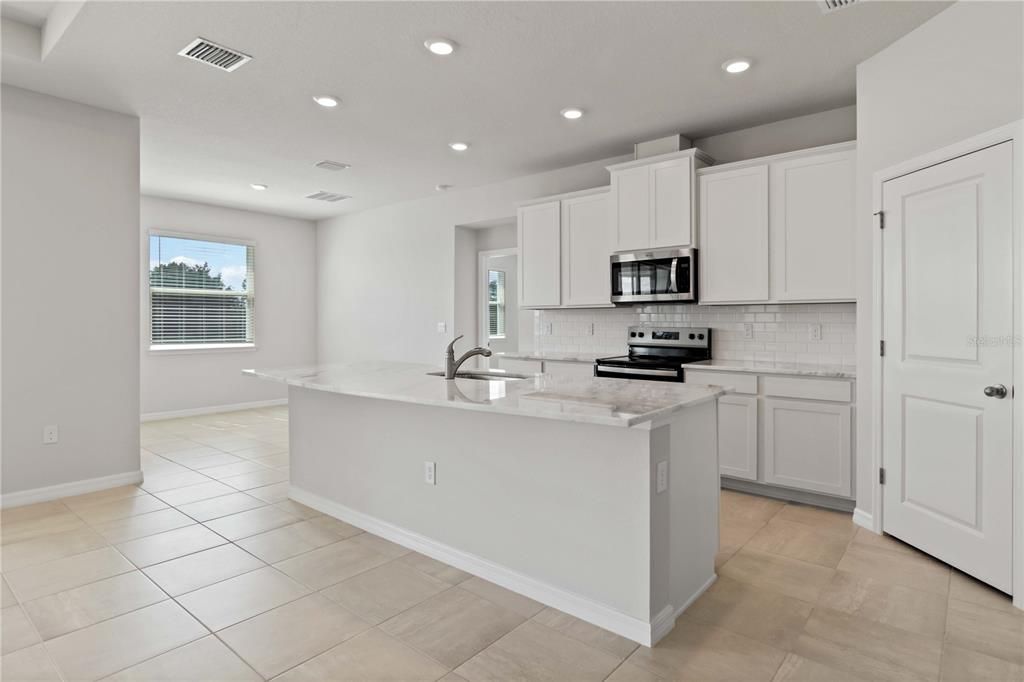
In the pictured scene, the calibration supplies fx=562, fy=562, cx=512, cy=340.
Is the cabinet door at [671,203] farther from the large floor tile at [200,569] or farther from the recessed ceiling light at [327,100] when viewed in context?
the large floor tile at [200,569]

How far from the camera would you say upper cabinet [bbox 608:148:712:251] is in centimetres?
429

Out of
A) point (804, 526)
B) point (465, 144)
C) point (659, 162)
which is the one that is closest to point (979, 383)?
point (804, 526)

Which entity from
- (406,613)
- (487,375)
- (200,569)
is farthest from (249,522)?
(487,375)

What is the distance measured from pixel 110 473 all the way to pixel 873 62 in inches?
225

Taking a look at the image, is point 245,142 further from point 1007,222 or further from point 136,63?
point 1007,222

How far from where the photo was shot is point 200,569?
272cm

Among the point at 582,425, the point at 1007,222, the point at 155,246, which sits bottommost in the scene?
the point at 582,425

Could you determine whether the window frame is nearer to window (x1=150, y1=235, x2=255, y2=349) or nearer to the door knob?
window (x1=150, y1=235, x2=255, y2=349)

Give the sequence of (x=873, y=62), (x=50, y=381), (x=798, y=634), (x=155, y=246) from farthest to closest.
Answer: (x=155, y=246) → (x=50, y=381) → (x=873, y=62) → (x=798, y=634)

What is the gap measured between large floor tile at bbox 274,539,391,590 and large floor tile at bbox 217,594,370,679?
8.4 inches

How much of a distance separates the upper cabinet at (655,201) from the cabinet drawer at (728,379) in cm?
100

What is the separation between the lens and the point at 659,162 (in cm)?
442

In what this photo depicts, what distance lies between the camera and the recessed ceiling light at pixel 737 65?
129 inches

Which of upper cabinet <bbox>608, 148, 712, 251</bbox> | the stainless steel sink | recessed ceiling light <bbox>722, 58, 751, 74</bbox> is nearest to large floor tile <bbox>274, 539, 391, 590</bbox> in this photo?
the stainless steel sink
